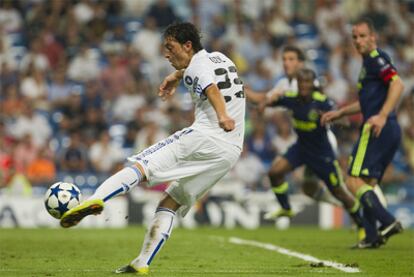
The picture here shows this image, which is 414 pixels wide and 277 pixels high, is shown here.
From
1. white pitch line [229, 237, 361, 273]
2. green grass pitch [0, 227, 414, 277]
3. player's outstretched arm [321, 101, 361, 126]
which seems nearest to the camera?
green grass pitch [0, 227, 414, 277]

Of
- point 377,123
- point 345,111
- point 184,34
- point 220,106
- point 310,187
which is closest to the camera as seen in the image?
point 220,106

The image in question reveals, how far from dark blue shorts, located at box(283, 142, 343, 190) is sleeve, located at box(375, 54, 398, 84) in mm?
2483

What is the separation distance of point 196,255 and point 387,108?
2.79 meters

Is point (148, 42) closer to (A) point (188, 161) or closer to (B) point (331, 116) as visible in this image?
(B) point (331, 116)

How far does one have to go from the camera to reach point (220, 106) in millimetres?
7648

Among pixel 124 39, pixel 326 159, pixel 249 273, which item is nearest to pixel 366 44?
pixel 326 159

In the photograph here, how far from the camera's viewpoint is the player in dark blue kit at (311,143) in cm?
1312

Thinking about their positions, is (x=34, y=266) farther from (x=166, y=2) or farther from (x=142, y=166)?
(x=166, y=2)

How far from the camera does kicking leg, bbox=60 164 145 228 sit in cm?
737

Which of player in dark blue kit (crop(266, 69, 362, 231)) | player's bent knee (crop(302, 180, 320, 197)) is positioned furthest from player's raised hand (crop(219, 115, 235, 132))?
player's bent knee (crop(302, 180, 320, 197))

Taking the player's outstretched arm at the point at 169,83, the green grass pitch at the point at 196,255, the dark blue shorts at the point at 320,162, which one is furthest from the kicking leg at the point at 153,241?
the dark blue shorts at the point at 320,162

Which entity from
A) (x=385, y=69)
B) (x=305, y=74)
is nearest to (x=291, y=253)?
(x=385, y=69)

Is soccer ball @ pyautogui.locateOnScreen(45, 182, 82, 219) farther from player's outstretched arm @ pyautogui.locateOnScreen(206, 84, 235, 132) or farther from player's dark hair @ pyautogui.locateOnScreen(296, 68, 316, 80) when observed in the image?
player's dark hair @ pyautogui.locateOnScreen(296, 68, 316, 80)

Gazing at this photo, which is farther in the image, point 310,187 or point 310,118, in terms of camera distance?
point 310,187
